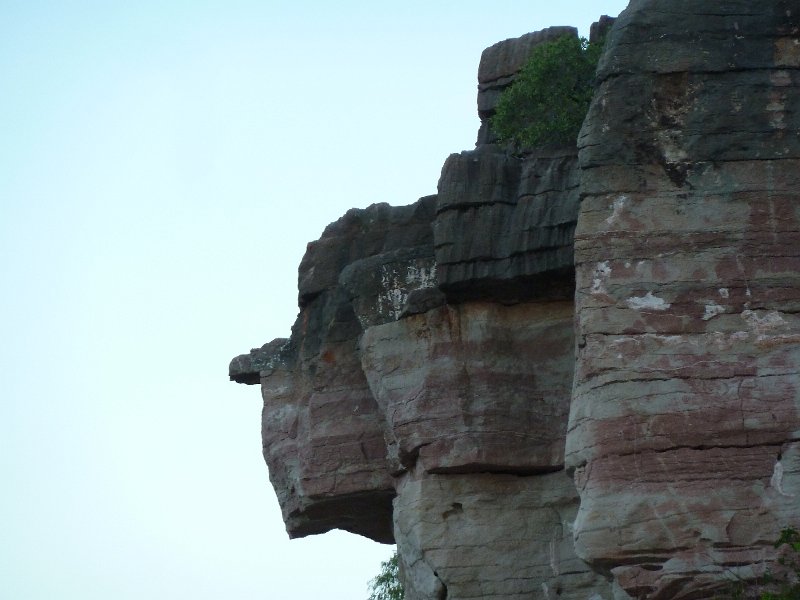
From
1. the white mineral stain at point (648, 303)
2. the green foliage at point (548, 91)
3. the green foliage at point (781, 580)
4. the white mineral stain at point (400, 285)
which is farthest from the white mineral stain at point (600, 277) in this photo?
the green foliage at point (548, 91)

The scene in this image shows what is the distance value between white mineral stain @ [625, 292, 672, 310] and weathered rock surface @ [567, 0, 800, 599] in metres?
0.02

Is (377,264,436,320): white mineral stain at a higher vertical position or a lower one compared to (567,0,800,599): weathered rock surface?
higher

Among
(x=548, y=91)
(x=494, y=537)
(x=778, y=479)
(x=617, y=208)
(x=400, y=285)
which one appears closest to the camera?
(x=778, y=479)

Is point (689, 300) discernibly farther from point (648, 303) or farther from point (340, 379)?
point (340, 379)

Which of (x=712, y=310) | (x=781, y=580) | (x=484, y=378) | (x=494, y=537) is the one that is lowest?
(x=781, y=580)

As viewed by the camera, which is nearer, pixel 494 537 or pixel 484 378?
pixel 494 537

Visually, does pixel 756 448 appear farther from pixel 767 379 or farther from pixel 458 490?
pixel 458 490

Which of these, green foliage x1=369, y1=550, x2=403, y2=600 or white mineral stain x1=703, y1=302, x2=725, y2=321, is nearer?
white mineral stain x1=703, y1=302, x2=725, y2=321

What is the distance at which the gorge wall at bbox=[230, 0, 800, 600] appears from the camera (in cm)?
1983

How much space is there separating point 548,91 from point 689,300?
740cm

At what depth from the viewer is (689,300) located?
20547 millimetres

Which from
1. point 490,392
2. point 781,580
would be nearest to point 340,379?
point 490,392

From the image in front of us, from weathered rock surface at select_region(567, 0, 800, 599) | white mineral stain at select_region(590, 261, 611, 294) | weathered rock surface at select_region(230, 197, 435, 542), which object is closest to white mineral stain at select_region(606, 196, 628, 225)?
weathered rock surface at select_region(567, 0, 800, 599)

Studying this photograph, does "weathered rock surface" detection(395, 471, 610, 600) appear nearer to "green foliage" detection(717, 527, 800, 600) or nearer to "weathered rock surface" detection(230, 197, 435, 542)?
"weathered rock surface" detection(230, 197, 435, 542)
